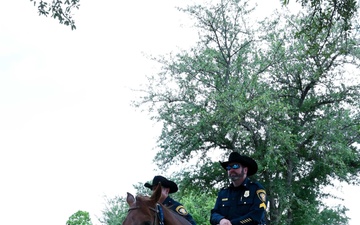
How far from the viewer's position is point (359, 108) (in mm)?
31688

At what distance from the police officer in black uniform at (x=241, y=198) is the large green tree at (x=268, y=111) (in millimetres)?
21249

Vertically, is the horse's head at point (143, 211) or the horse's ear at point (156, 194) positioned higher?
the horse's ear at point (156, 194)

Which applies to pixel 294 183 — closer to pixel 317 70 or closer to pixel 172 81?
pixel 317 70

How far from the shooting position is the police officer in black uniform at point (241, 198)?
300 inches

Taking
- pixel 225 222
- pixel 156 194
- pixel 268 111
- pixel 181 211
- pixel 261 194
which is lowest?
pixel 225 222

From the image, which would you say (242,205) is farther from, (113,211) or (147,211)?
(113,211)

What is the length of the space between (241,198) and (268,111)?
21.8 m

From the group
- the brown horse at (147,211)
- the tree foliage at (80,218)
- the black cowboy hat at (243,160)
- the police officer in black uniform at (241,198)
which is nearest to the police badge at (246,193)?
the police officer in black uniform at (241,198)

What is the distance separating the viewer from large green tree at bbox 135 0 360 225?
3005 cm

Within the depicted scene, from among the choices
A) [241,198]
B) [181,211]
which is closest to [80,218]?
[181,211]

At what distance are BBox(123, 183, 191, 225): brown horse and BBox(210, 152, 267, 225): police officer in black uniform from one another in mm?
1308

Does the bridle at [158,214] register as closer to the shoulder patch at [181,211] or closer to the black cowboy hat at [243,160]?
the black cowboy hat at [243,160]

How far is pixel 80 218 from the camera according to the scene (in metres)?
49.1

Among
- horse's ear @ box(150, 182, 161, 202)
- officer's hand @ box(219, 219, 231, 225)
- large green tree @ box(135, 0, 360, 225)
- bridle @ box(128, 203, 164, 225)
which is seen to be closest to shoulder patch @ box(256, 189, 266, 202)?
officer's hand @ box(219, 219, 231, 225)
